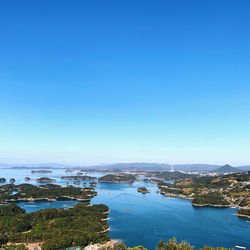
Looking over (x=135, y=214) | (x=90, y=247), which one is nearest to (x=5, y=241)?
(x=90, y=247)

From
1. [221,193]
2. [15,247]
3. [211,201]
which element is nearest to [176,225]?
[211,201]

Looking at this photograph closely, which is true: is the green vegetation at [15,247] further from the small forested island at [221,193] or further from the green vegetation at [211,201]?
the green vegetation at [211,201]

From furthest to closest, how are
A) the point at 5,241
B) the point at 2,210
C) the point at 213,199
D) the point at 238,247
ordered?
the point at 213,199
the point at 2,210
the point at 238,247
the point at 5,241

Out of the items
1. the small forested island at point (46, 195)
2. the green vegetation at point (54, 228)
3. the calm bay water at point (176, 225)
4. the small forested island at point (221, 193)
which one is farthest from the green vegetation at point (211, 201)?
the green vegetation at point (54, 228)

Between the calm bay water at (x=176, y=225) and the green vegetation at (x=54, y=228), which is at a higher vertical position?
the green vegetation at (x=54, y=228)

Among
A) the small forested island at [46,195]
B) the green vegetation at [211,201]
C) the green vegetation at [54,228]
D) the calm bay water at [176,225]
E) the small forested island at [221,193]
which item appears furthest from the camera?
the small forested island at [46,195]

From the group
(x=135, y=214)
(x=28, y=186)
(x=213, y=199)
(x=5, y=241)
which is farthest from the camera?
(x=28, y=186)

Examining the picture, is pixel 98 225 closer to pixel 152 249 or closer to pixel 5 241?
pixel 152 249

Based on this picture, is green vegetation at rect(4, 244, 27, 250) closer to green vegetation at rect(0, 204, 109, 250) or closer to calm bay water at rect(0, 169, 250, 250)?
green vegetation at rect(0, 204, 109, 250)

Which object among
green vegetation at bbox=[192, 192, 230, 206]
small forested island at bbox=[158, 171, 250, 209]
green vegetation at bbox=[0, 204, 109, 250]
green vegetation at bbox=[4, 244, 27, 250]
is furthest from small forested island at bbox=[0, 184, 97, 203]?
green vegetation at bbox=[4, 244, 27, 250]
